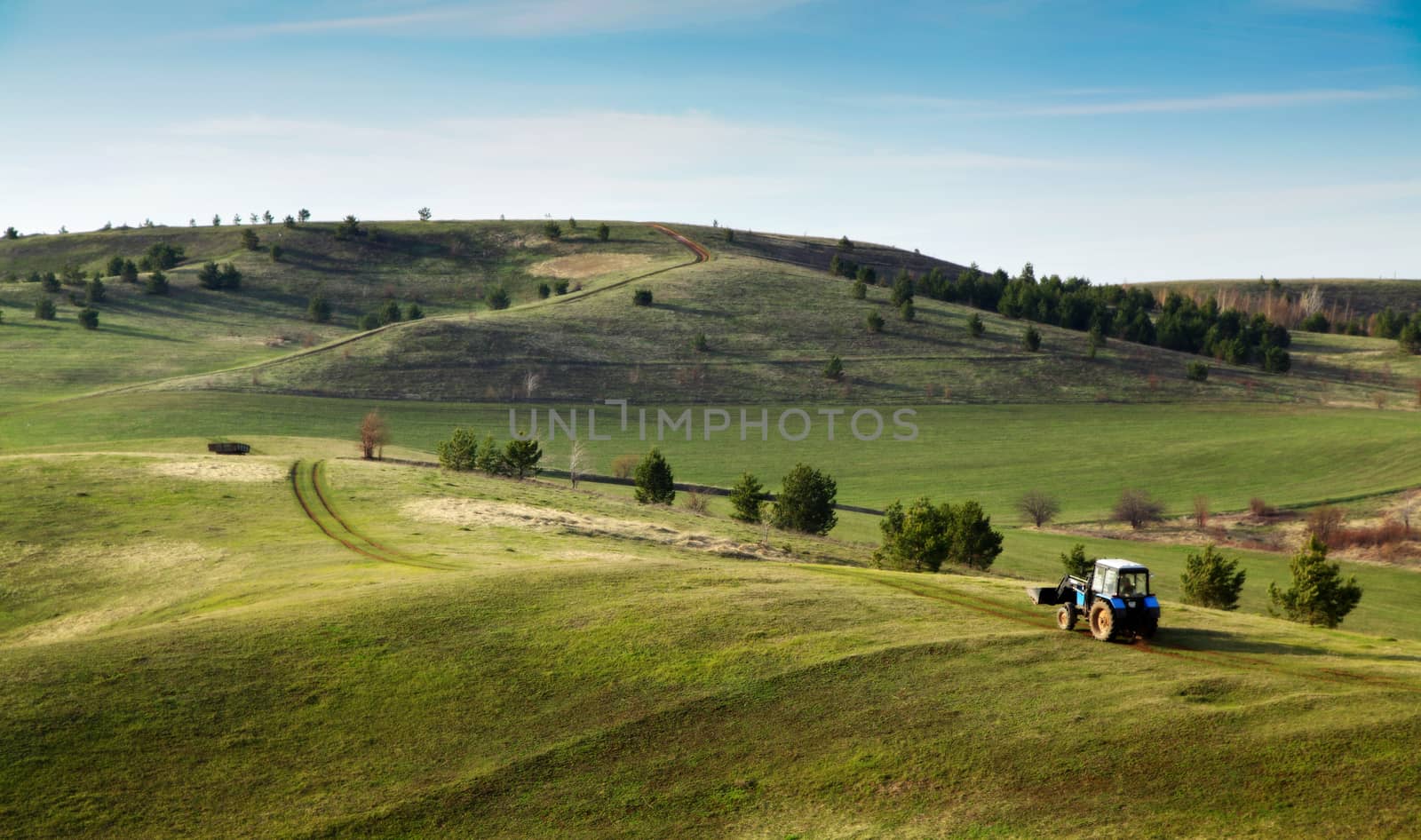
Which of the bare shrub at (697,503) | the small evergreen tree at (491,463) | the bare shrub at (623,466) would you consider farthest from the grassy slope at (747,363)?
the bare shrub at (697,503)

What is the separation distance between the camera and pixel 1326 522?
83625mm

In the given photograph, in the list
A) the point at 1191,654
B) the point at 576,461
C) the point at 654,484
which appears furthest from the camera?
the point at 576,461

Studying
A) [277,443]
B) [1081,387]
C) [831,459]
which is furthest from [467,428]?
[1081,387]

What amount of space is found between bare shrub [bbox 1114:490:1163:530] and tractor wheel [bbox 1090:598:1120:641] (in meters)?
62.0

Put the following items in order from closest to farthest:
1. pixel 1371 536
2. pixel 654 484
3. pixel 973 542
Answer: pixel 973 542 → pixel 654 484 → pixel 1371 536

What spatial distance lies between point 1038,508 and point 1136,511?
27.4ft

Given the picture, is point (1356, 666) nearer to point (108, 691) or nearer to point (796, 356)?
point (108, 691)

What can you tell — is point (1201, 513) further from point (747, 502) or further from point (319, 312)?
point (319, 312)

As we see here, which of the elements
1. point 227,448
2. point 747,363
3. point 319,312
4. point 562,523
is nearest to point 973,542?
point 562,523

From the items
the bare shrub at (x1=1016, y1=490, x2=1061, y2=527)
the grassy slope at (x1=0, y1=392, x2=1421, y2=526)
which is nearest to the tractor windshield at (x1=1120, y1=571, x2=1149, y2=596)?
the bare shrub at (x1=1016, y1=490, x2=1061, y2=527)

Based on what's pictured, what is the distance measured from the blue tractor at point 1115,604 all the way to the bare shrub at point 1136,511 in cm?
6131

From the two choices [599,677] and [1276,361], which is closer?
[599,677]

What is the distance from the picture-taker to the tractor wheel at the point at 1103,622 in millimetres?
28531

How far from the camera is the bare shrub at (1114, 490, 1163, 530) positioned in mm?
87188
